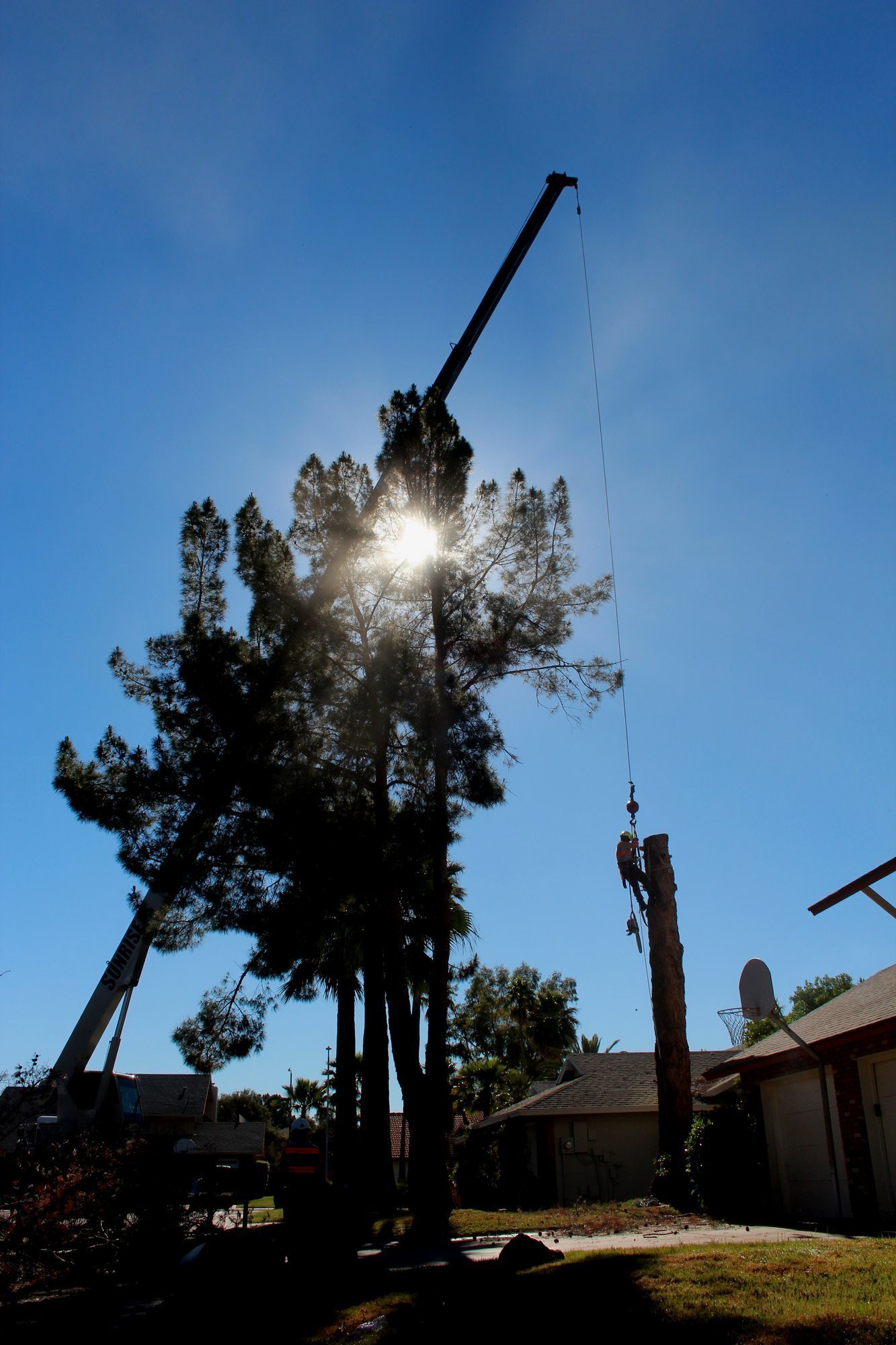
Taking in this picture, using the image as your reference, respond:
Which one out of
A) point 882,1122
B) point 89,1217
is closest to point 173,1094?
point 89,1217

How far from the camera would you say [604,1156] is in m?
24.6

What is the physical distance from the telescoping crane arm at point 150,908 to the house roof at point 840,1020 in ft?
34.4

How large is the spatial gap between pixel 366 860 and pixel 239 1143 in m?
40.2

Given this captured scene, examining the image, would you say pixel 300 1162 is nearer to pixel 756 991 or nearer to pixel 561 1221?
pixel 561 1221

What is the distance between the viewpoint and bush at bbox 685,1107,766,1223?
14109 mm

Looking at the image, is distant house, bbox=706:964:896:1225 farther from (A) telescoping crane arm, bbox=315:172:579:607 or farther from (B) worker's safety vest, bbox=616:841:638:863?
(A) telescoping crane arm, bbox=315:172:579:607

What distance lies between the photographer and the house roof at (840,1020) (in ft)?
44.6

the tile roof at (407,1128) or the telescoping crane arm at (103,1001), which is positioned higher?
the telescoping crane arm at (103,1001)

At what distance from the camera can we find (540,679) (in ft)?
52.5

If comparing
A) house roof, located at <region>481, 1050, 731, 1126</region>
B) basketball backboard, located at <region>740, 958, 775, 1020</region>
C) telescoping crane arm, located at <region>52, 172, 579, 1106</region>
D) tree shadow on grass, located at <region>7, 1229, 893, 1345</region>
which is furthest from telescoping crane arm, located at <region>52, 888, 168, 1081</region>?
house roof, located at <region>481, 1050, 731, 1126</region>

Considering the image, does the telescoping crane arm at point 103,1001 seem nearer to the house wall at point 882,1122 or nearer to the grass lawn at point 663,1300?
the grass lawn at point 663,1300

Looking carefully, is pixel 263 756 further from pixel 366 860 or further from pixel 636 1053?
pixel 636 1053

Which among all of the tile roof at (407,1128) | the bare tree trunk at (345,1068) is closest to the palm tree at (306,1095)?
the tile roof at (407,1128)

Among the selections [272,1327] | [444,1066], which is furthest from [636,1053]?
[272,1327]
